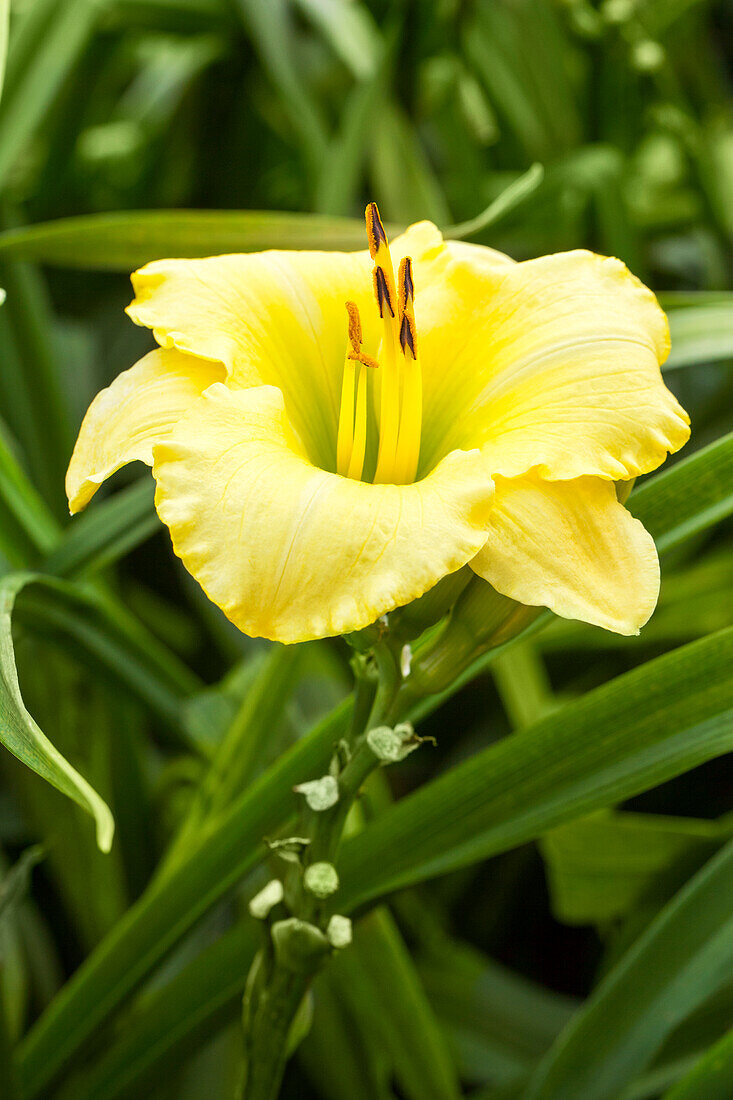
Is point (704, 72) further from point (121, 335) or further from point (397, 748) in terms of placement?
point (397, 748)

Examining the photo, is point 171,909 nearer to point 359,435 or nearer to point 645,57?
point 359,435

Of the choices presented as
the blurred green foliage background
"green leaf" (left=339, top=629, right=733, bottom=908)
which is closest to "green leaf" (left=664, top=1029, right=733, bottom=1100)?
the blurred green foliage background

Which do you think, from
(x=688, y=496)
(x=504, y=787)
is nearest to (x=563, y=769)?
(x=504, y=787)

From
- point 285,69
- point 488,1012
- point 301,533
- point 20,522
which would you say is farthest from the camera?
point 285,69

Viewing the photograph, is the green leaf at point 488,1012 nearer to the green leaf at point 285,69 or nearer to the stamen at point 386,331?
the stamen at point 386,331

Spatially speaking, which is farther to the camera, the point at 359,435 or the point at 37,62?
the point at 37,62

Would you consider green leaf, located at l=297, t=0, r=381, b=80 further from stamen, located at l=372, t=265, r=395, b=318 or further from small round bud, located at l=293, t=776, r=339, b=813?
small round bud, located at l=293, t=776, r=339, b=813

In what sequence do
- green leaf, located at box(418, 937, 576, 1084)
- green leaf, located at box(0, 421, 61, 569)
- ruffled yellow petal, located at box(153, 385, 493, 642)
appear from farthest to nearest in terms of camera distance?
green leaf, located at box(418, 937, 576, 1084) → green leaf, located at box(0, 421, 61, 569) → ruffled yellow petal, located at box(153, 385, 493, 642)
